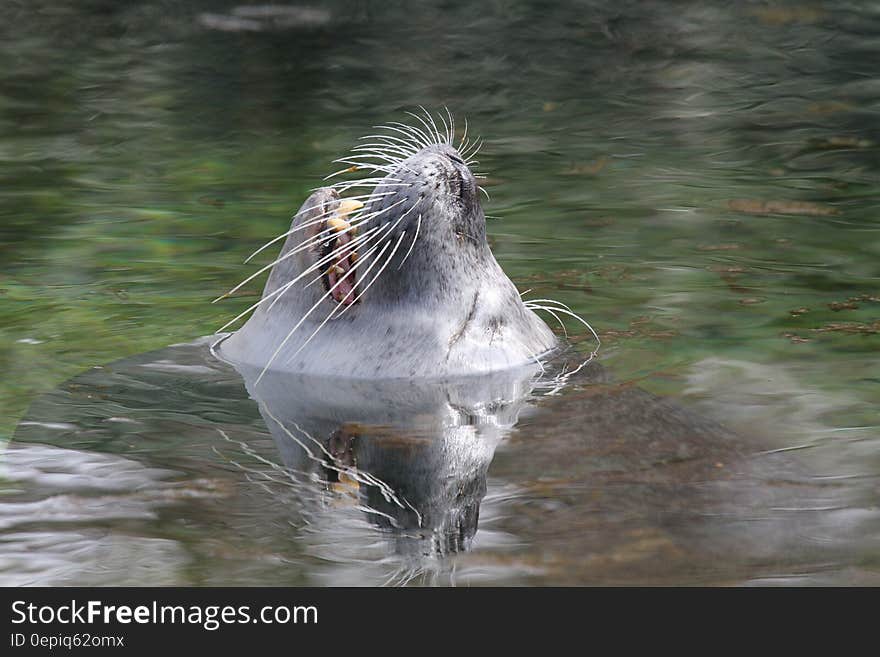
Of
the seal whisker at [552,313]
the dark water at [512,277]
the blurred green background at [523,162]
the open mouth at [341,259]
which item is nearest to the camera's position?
the dark water at [512,277]

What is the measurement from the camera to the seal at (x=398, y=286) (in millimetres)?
5559

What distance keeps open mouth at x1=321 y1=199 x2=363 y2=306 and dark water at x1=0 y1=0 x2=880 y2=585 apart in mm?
413

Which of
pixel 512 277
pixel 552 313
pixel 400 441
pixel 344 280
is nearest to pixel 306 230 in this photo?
pixel 344 280

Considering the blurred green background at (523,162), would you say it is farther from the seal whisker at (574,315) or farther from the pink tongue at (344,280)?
the pink tongue at (344,280)

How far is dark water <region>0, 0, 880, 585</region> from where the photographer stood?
4043mm

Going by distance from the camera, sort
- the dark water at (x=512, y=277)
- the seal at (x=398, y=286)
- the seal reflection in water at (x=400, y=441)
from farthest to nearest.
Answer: the seal at (x=398, y=286) → the seal reflection in water at (x=400, y=441) → the dark water at (x=512, y=277)

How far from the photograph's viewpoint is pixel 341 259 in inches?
224

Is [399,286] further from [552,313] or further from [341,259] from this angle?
[552,313]

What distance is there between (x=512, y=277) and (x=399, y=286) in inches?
79.0

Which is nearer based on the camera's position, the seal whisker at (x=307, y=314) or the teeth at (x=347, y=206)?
the seal whisker at (x=307, y=314)

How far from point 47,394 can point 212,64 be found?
8914 mm

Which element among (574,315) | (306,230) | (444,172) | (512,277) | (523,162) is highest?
(444,172)

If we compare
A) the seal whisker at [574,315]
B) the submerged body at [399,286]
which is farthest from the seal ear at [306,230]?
the seal whisker at [574,315]
